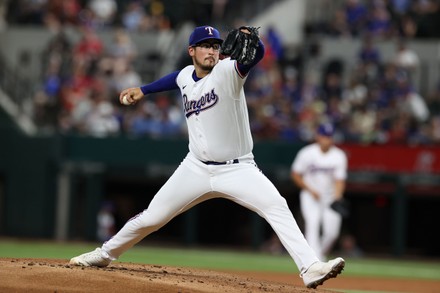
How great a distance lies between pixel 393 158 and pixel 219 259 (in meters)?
4.69

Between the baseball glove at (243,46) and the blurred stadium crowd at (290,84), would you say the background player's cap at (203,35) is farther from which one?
the blurred stadium crowd at (290,84)

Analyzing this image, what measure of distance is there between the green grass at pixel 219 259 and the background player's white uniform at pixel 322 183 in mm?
650

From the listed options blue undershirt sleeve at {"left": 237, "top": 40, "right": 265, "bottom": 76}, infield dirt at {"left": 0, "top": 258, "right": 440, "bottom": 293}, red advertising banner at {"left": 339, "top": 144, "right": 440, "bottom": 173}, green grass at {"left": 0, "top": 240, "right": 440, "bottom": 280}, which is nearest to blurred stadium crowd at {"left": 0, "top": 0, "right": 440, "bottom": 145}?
red advertising banner at {"left": 339, "top": 144, "right": 440, "bottom": 173}

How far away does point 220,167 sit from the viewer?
783cm

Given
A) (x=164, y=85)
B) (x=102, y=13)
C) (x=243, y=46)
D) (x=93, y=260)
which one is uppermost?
(x=102, y=13)

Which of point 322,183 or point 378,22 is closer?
point 322,183

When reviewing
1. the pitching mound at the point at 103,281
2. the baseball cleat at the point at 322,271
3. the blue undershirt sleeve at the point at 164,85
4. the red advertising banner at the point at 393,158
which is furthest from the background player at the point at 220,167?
the red advertising banner at the point at 393,158

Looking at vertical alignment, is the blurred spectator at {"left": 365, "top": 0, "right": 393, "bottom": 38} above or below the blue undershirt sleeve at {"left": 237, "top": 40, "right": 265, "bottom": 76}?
above

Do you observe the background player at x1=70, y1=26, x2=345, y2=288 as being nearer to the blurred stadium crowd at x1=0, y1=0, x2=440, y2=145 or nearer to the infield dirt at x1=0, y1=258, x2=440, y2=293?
the infield dirt at x1=0, y1=258, x2=440, y2=293

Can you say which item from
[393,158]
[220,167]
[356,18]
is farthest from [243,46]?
[356,18]

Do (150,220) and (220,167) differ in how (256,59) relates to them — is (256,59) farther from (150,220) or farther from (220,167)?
(150,220)

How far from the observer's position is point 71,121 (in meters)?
20.0

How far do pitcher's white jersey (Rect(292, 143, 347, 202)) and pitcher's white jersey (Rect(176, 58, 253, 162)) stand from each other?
235 inches

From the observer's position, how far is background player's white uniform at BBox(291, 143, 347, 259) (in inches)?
533
